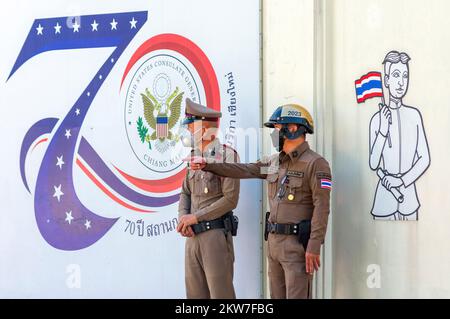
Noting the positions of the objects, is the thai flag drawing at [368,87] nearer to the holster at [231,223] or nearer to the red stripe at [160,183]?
the holster at [231,223]

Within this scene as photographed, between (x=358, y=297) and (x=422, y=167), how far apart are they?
3.31 feet

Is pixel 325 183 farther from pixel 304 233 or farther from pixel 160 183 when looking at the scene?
pixel 160 183

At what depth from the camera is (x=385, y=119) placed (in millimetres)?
4793

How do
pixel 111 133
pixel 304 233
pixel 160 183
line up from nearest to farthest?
pixel 304 233 → pixel 160 183 → pixel 111 133

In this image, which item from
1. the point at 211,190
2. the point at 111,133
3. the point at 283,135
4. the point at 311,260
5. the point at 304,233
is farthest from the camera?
the point at 111,133

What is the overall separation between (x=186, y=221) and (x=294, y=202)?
2.44 ft

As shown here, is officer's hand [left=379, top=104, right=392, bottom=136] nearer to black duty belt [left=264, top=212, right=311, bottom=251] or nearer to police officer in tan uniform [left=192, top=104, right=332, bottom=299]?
police officer in tan uniform [left=192, top=104, right=332, bottom=299]

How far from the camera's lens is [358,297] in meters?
4.91

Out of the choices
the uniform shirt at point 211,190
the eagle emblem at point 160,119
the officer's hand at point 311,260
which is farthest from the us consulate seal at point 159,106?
the officer's hand at point 311,260

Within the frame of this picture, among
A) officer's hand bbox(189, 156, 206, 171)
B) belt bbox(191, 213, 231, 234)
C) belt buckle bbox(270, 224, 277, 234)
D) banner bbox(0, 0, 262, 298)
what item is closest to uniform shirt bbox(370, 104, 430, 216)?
belt buckle bbox(270, 224, 277, 234)

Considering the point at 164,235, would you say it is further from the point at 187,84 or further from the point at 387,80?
the point at 387,80

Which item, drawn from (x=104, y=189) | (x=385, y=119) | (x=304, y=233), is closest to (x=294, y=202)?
(x=304, y=233)

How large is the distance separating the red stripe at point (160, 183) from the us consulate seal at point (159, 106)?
0.23 ft
